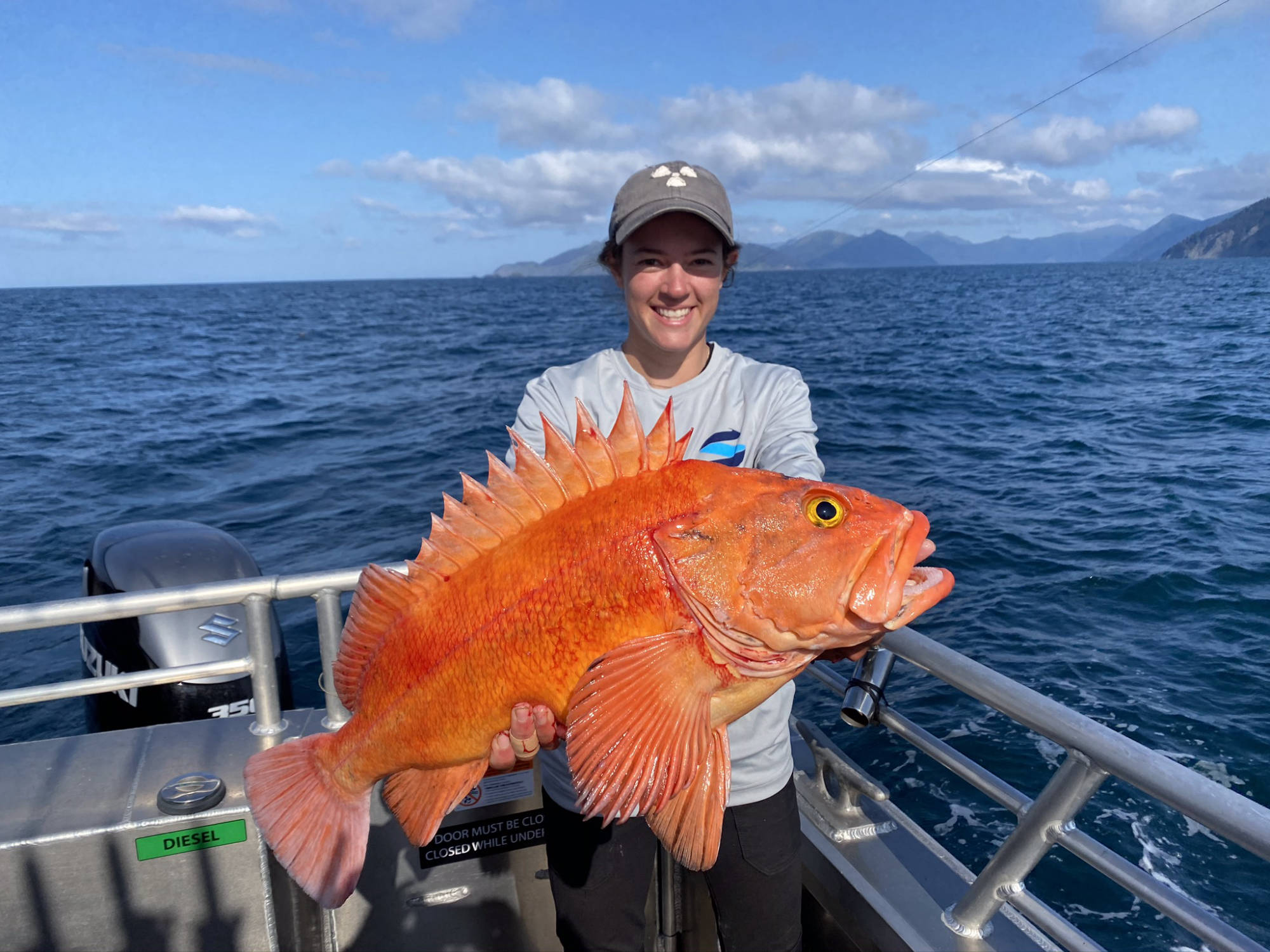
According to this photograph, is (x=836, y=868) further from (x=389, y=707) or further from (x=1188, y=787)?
(x=389, y=707)

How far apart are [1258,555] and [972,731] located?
5161 millimetres

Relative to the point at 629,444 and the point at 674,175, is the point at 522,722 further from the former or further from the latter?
the point at 674,175

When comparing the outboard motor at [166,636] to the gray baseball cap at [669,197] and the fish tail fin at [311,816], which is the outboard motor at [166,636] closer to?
the fish tail fin at [311,816]

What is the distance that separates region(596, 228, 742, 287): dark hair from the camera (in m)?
2.71

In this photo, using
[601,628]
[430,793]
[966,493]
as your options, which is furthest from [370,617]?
[966,493]

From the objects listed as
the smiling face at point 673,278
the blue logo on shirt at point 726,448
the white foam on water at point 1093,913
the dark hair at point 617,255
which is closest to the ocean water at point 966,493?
the white foam on water at point 1093,913

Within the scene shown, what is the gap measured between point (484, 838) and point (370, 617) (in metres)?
1.46

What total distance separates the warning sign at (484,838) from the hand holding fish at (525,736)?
132cm

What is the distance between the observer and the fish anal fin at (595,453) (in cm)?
194

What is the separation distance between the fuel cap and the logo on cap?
8.31ft

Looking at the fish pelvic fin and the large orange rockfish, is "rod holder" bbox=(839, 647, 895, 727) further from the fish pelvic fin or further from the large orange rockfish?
the fish pelvic fin

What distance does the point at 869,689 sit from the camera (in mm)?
2617

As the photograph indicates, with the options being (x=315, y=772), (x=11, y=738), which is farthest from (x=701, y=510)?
(x=11, y=738)

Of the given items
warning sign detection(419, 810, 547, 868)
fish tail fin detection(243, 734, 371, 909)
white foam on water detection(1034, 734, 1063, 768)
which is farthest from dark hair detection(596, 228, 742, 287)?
white foam on water detection(1034, 734, 1063, 768)
